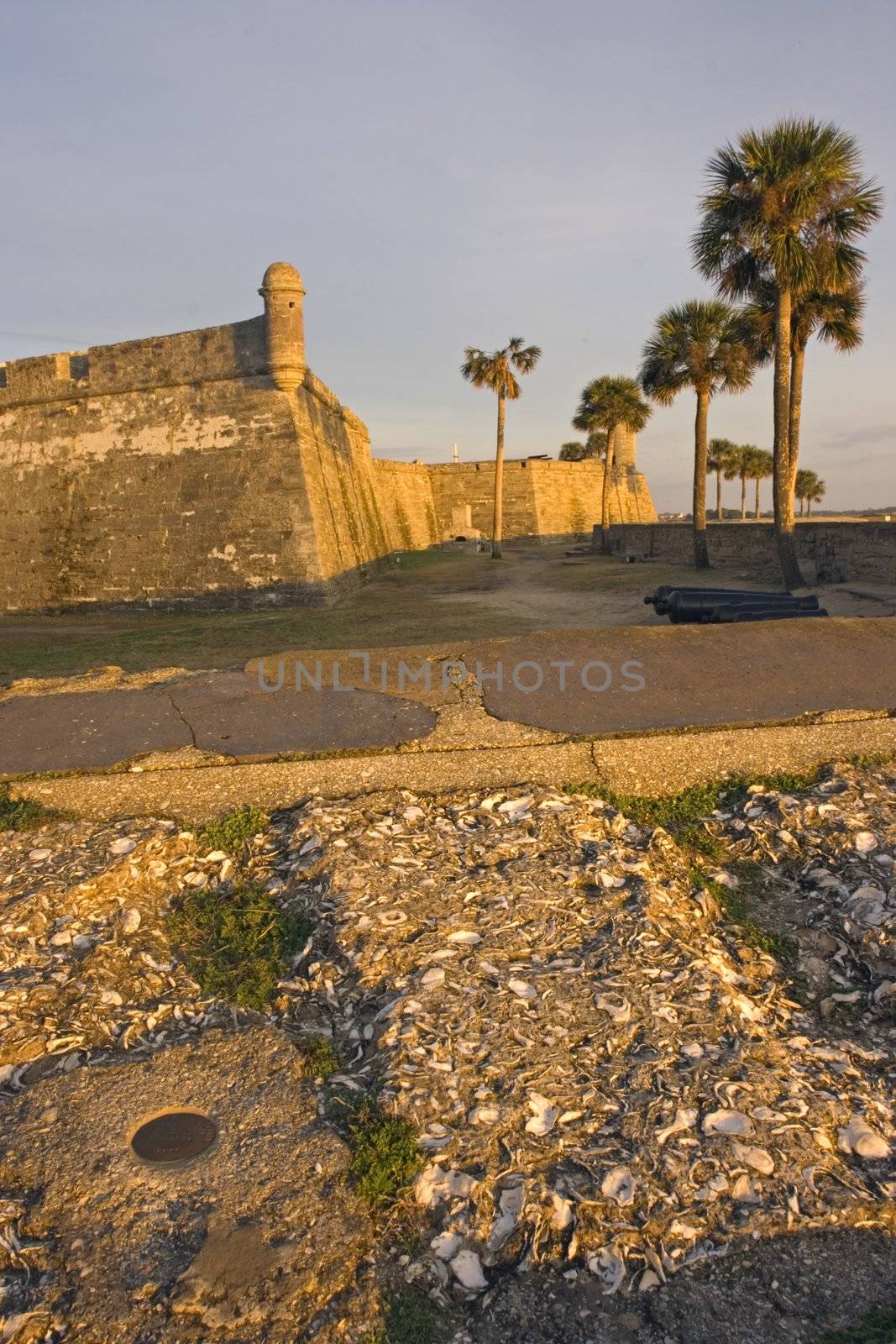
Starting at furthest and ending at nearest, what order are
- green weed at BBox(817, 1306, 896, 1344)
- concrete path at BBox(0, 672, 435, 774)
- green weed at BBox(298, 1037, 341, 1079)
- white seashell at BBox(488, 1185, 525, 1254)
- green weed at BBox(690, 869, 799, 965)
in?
concrete path at BBox(0, 672, 435, 774) < green weed at BBox(690, 869, 799, 965) < green weed at BBox(298, 1037, 341, 1079) < white seashell at BBox(488, 1185, 525, 1254) < green weed at BBox(817, 1306, 896, 1344)

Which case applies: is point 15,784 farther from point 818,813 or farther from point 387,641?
point 387,641

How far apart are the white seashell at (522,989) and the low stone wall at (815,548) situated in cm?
1536

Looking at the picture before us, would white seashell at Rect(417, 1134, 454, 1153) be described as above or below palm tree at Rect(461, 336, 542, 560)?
below

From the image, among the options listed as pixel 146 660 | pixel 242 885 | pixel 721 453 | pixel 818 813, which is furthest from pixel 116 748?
pixel 721 453

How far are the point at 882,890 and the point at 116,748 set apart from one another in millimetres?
4506

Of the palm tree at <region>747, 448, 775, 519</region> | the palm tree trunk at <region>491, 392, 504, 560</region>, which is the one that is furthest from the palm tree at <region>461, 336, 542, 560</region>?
the palm tree at <region>747, 448, 775, 519</region>

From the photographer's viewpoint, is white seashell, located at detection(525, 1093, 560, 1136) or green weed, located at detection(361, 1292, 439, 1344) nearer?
green weed, located at detection(361, 1292, 439, 1344)

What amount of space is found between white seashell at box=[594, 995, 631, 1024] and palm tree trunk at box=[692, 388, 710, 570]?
2166cm

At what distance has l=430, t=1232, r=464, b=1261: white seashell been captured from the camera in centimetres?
234

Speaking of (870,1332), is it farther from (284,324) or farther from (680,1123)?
(284,324)

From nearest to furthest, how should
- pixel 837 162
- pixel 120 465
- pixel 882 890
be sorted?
pixel 882 890 → pixel 837 162 → pixel 120 465

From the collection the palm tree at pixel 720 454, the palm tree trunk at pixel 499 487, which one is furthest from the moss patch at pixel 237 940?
the palm tree at pixel 720 454

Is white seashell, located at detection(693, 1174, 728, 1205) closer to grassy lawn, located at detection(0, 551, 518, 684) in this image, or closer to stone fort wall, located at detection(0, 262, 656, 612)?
grassy lawn, located at detection(0, 551, 518, 684)

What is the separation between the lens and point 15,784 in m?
5.06
